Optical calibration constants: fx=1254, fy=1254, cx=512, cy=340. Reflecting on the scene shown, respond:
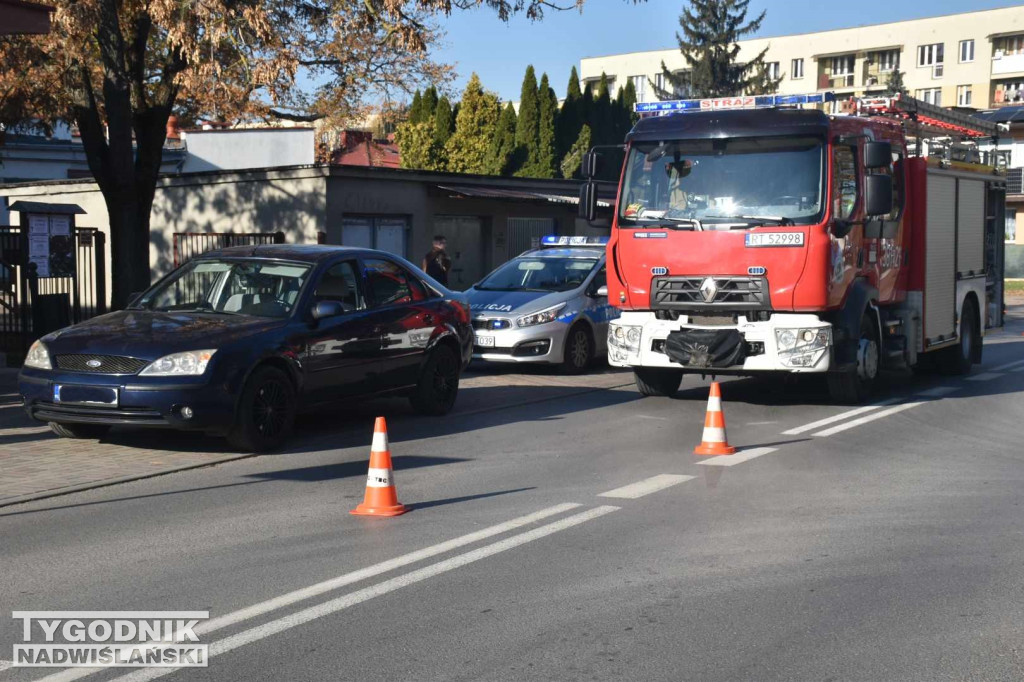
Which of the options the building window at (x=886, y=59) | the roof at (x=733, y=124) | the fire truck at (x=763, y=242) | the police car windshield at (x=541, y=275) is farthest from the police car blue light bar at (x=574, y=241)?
the building window at (x=886, y=59)

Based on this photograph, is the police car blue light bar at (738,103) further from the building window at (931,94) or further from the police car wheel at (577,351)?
the building window at (931,94)

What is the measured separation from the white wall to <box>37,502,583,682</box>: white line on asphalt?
3520 centimetres

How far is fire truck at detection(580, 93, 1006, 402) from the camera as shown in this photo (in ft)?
40.4

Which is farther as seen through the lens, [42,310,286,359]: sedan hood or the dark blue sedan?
[42,310,286,359]: sedan hood

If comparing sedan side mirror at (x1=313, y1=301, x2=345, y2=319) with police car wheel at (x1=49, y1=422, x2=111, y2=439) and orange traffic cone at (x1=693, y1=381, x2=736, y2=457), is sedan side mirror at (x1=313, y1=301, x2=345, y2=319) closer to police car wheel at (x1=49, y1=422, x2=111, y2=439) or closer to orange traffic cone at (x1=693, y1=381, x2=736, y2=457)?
police car wheel at (x1=49, y1=422, x2=111, y2=439)

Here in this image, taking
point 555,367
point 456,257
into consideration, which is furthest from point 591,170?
point 456,257

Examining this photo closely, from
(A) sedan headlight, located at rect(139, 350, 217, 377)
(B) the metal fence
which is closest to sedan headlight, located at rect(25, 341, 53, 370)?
(A) sedan headlight, located at rect(139, 350, 217, 377)

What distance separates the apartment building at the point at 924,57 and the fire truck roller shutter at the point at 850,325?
2630 inches

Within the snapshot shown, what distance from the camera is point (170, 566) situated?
6.49 m

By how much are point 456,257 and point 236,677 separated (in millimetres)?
22213

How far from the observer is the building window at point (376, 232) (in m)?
23.3

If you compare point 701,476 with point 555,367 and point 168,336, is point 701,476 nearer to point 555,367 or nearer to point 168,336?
point 168,336

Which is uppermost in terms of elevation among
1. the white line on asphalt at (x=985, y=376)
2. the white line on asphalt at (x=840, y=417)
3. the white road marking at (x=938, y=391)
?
the white line on asphalt at (x=985, y=376)

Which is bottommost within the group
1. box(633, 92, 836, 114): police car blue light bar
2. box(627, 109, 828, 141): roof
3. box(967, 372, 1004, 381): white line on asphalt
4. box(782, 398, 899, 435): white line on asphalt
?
box(782, 398, 899, 435): white line on asphalt
